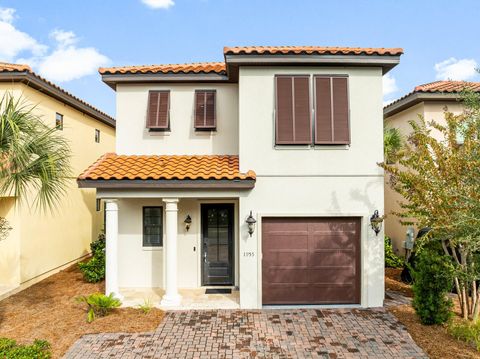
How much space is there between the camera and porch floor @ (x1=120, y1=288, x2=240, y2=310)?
9040mm

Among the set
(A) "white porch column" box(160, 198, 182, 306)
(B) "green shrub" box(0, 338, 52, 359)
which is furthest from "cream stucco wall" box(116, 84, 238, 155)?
(B) "green shrub" box(0, 338, 52, 359)

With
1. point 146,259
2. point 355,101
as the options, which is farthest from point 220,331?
point 355,101

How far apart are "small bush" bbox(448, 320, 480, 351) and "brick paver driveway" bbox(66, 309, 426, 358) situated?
40.1 inches

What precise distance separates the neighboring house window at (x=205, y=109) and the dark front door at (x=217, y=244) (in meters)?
2.73

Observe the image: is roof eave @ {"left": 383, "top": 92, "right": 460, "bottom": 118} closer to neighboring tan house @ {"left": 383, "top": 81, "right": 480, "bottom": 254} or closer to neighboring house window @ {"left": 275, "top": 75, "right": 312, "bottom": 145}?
neighboring tan house @ {"left": 383, "top": 81, "right": 480, "bottom": 254}

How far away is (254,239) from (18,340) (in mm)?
5968

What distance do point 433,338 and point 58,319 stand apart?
9.03 meters

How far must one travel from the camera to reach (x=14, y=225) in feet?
34.8

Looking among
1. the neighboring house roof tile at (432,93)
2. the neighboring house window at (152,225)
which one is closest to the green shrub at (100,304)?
the neighboring house window at (152,225)

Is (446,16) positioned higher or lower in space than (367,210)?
higher

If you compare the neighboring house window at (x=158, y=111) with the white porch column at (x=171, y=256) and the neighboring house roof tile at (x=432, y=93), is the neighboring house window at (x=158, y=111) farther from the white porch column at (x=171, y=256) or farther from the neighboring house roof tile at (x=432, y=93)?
the neighboring house roof tile at (x=432, y=93)

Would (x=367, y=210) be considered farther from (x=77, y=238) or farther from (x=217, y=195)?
(x=77, y=238)

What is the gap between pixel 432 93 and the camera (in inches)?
480

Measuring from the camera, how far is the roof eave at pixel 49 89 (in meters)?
10.3
